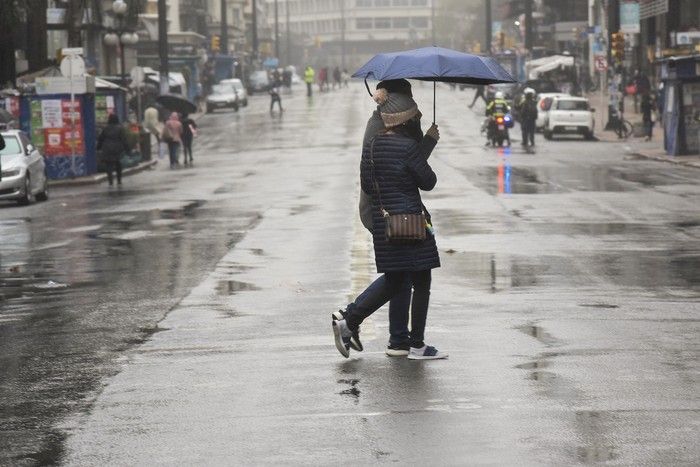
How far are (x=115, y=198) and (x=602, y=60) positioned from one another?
30285 mm

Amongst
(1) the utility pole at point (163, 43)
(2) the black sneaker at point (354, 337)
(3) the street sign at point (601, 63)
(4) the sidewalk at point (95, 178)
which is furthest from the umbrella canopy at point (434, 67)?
(3) the street sign at point (601, 63)

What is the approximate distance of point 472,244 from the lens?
1764 centimetres

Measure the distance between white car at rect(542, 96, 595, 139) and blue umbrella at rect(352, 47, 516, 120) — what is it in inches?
1577

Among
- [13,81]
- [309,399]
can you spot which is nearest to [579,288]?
[309,399]

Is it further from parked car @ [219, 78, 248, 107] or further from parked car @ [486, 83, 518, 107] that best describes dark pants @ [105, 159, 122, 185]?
parked car @ [219, 78, 248, 107]

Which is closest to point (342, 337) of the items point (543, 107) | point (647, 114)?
point (647, 114)

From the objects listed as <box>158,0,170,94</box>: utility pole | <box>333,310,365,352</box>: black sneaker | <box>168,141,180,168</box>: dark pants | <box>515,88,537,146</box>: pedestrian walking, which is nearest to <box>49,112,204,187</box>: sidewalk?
<box>168,141,180,168</box>: dark pants

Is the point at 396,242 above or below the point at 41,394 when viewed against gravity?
above

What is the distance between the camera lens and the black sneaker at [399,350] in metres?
9.61

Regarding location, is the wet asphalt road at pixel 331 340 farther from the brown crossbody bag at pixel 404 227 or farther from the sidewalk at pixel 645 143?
the sidewalk at pixel 645 143

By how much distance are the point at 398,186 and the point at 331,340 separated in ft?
5.17

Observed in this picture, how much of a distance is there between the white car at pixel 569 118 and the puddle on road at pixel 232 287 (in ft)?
120

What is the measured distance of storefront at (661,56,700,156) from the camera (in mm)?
37094

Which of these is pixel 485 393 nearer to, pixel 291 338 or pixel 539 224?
pixel 291 338
